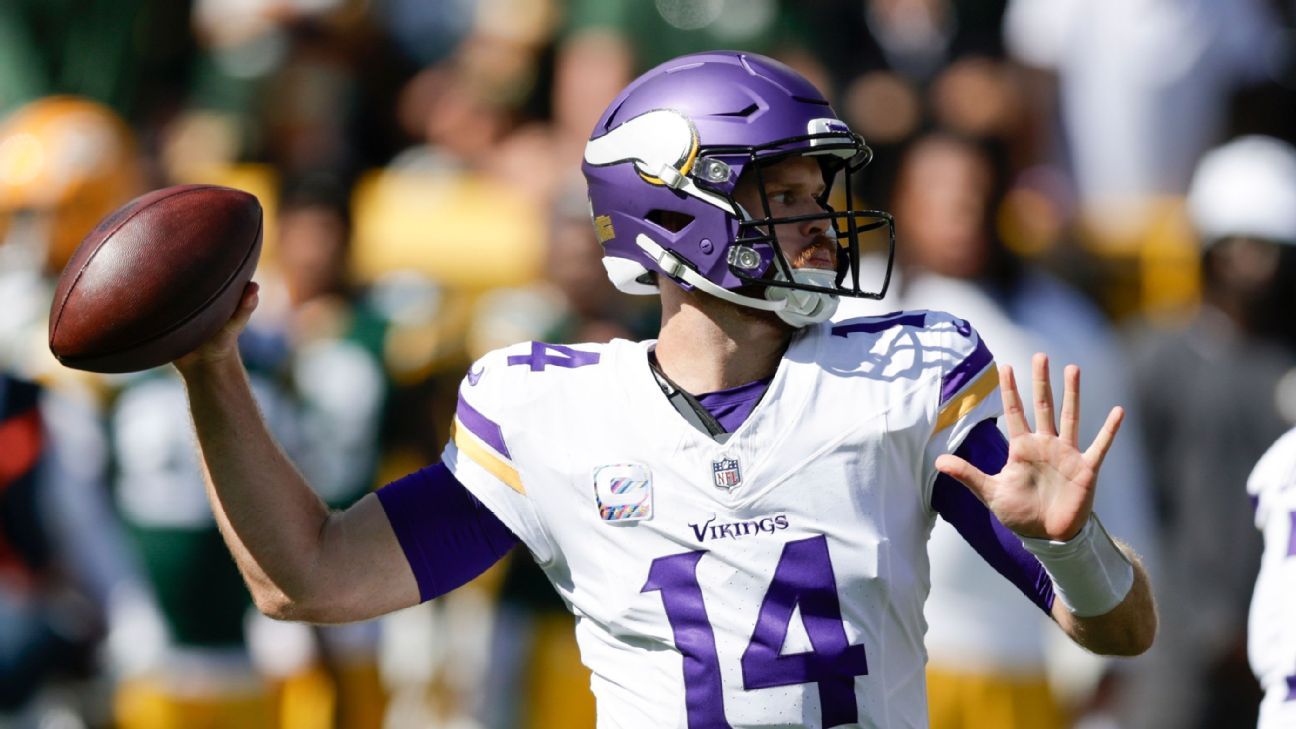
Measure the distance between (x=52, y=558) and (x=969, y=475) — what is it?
4.20 m

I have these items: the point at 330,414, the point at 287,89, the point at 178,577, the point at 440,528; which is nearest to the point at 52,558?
the point at 178,577

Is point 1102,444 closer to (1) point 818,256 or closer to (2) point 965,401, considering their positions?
(2) point 965,401

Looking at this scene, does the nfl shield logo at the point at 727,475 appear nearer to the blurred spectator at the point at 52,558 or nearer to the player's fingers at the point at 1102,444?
the player's fingers at the point at 1102,444

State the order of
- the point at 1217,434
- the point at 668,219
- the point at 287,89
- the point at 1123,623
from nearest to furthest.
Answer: the point at 1123,623
the point at 668,219
the point at 1217,434
the point at 287,89

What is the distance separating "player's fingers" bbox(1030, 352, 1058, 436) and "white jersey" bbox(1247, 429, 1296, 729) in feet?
2.38

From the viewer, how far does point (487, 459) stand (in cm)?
340

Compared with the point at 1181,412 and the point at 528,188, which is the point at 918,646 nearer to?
the point at 1181,412

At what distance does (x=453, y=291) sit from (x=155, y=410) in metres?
1.42

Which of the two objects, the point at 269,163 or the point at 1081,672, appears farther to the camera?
the point at 269,163

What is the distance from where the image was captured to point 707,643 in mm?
3186

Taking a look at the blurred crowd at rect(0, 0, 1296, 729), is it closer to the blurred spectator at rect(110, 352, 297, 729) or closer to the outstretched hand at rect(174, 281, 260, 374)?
the blurred spectator at rect(110, 352, 297, 729)

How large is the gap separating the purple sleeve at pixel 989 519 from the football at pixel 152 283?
1241mm

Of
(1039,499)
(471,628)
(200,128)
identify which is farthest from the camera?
(200,128)

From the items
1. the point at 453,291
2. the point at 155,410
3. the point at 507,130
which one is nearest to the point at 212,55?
the point at 507,130
